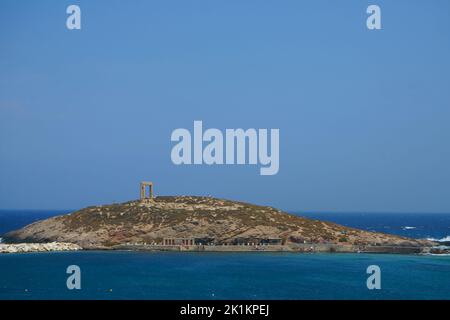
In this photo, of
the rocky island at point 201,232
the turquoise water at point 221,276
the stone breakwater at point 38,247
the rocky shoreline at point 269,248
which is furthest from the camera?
the rocky island at point 201,232

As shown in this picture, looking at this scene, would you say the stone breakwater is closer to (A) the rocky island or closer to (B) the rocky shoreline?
(B) the rocky shoreline

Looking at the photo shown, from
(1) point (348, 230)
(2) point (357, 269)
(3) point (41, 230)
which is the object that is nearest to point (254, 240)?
(1) point (348, 230)

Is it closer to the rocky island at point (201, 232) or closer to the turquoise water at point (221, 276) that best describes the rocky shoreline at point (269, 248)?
the rocky island at point (201, 232)

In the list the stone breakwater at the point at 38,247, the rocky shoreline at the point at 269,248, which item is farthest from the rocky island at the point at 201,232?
the stone breakwater at the point at 38,247

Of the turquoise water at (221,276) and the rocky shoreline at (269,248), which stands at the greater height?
the turquoise water at (221,276)

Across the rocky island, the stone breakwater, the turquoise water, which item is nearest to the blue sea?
the turquoise water

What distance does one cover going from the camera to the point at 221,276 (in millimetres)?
92500

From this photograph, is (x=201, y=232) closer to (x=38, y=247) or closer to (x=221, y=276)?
(x=38, y=247)

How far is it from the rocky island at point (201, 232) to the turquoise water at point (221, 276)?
337 inches

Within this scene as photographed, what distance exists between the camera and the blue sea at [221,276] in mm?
78312

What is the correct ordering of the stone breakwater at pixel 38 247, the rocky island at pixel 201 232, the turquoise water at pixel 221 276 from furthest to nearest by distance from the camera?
the rocky island at pixel 201 232 < the stone breakwater at pixel 38 247 < the turquoise water at pixel 221 276

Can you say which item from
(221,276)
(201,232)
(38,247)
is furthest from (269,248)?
(38,247)

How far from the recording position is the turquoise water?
257ft
